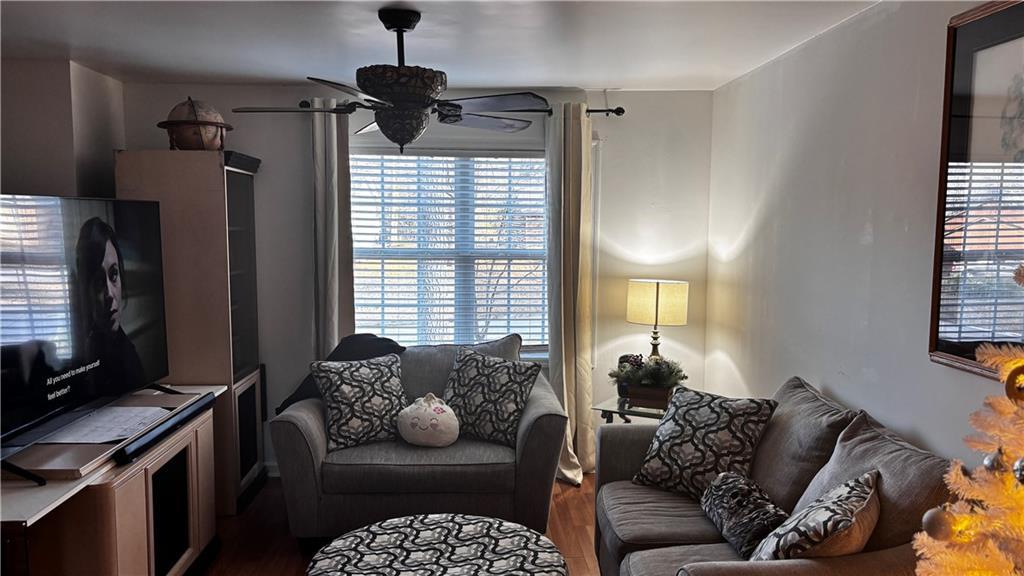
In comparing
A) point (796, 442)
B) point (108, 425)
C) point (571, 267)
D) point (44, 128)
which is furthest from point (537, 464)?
point (44, 128)

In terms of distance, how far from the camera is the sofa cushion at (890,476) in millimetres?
1986

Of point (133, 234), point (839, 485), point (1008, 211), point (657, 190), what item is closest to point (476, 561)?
point (839, 485)

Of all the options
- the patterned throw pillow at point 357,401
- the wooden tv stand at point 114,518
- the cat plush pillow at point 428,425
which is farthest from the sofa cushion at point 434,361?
the wooden tv stand at point 114,518

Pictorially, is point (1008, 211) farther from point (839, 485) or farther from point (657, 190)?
point (657, 190)

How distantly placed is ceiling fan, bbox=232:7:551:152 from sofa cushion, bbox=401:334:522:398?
151cm

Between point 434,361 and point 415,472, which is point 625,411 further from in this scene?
point 415,472

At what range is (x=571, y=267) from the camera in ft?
14.2

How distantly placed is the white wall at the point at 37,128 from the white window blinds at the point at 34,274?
45.3 inches

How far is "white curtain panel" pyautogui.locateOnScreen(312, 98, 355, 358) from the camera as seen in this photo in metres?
4.18

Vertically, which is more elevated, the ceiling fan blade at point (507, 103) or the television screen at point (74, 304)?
the ceiling fan blade at point (507, 103)

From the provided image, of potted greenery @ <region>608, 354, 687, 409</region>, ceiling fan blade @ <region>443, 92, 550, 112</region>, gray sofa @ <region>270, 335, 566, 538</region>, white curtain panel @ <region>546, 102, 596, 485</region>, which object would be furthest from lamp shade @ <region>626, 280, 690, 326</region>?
ceiling fan blade @ <region>443, 92, 550, 112</region>

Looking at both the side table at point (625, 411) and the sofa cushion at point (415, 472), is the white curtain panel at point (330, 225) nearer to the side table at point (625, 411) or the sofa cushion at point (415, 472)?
the sofa cushion at point (415, 472)

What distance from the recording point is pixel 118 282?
3.08 m

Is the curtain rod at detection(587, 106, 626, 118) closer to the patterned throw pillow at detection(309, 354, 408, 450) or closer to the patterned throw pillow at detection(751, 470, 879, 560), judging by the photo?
the patterned throw pillow at detection(309, 354, 408, 450)
